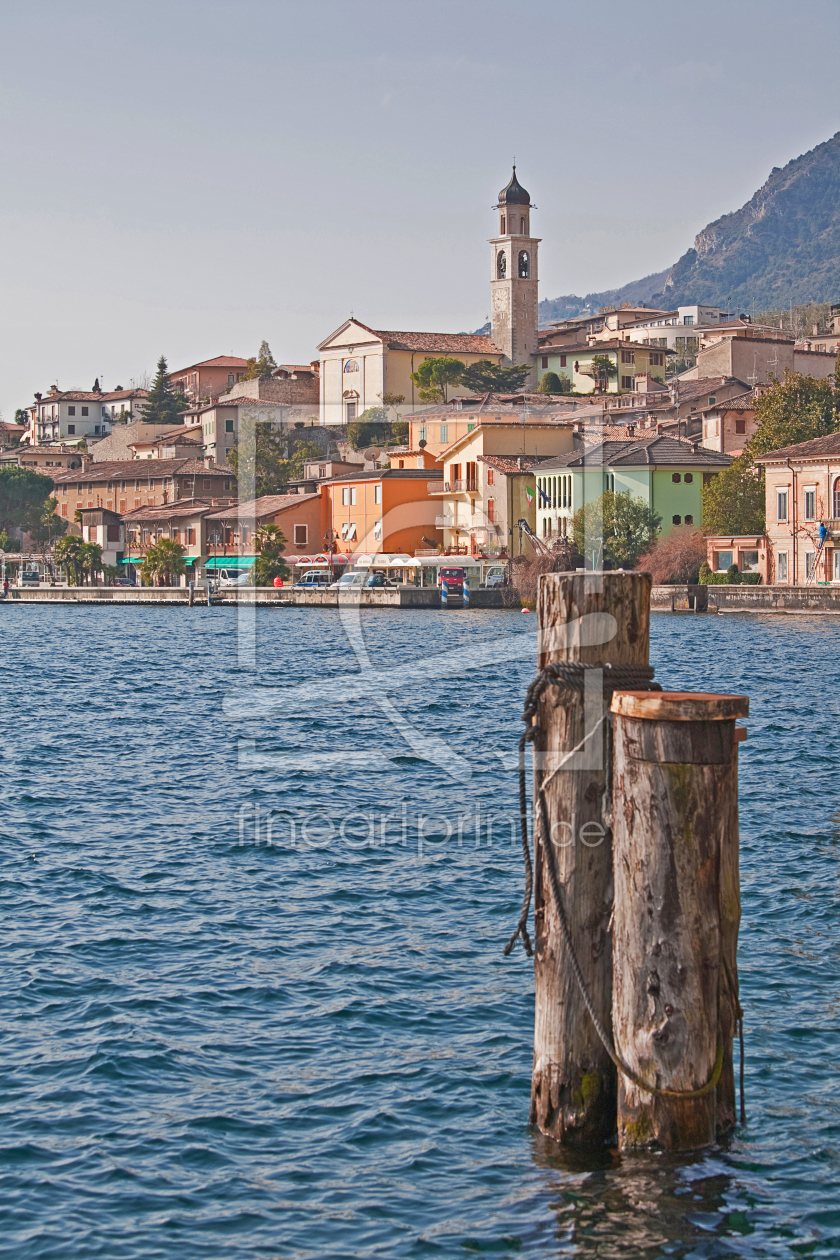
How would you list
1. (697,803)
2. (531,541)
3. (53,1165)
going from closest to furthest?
(697,803) < (53,1165) < (531,541)

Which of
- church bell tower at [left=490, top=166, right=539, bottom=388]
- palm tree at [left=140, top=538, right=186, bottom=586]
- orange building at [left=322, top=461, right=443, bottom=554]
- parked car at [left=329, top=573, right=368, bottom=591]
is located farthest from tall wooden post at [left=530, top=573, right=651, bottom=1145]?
church bell tower at [left=490, top=166, right=539, bottom=388]

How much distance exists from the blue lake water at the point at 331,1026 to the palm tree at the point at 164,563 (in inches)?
2555

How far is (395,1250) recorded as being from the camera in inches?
217

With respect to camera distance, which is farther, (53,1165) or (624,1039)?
(53,1165)

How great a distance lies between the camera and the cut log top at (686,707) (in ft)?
16.3

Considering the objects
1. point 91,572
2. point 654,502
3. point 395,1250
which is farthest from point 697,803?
point 91,572

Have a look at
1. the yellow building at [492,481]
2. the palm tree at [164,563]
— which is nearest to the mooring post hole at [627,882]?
the yellow building at [492,481]

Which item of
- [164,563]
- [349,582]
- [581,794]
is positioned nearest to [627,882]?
[581,794]

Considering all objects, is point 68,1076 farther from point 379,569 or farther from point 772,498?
point 379,569

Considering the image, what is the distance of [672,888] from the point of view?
511 centimetres

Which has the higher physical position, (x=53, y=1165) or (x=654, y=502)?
(x=654, y=502)

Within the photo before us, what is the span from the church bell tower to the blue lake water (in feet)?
322

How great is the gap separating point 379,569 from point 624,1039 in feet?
227

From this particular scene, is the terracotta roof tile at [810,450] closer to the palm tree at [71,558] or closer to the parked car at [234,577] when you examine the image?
the parked car at [234,577]
